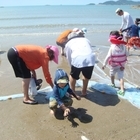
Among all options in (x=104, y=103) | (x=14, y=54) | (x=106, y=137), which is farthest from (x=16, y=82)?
(x=106, y=137)

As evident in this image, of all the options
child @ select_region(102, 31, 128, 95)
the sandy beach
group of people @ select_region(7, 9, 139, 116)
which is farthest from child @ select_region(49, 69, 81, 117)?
child @ select_region(102, 31, 128, 95)

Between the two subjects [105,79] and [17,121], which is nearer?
[17,121]

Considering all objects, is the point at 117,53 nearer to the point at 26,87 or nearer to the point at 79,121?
the point at 79,121

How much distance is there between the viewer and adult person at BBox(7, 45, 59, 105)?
15.9ft

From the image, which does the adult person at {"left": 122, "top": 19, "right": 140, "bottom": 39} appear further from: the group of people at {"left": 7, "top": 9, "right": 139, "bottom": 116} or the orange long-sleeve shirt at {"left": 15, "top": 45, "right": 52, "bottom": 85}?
the orange long-sleeve shirt at {"left": 15, "top": 45, "right": 52, "bottom": 85}

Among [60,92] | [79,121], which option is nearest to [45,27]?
[60,92]

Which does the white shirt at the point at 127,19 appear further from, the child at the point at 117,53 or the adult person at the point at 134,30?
the child at the point at 117,53

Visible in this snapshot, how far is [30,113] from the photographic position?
4.74 m

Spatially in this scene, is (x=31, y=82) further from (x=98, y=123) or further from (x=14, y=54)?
(x=98, y=123)

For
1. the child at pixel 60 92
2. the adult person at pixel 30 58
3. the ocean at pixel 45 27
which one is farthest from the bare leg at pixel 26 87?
the ocean at pixel 45 27

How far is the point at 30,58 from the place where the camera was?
496 centimetres

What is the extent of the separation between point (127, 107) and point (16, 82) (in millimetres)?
2987

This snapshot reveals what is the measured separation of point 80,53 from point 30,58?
1.02 metres

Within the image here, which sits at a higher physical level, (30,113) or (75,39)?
(75,39)
